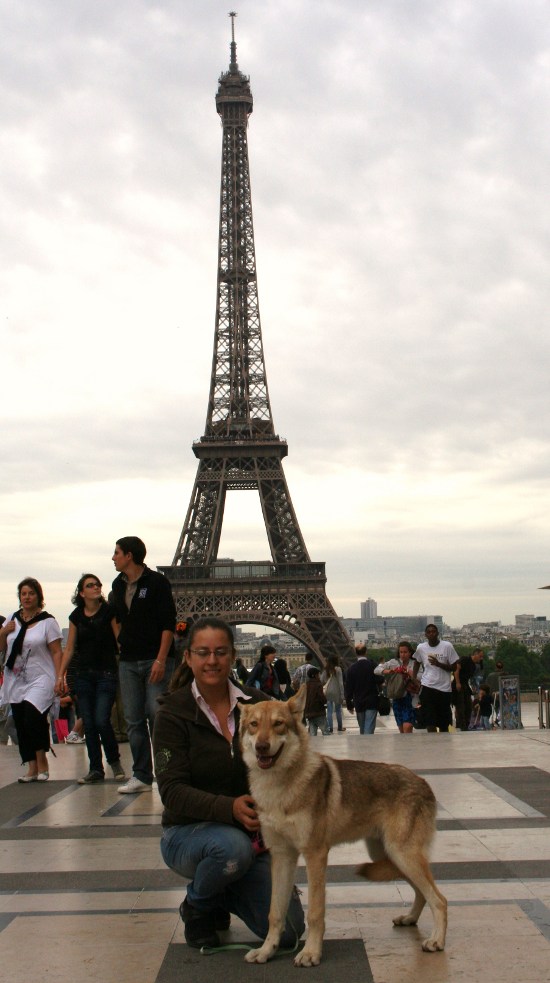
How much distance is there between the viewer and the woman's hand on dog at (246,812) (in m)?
4.72

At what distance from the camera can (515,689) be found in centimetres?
1734

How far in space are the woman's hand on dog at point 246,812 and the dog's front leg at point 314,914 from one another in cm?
27

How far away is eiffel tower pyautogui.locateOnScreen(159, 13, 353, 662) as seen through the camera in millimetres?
57750

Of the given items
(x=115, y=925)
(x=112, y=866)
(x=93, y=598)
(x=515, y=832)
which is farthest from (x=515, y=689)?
(x=115, y=925)

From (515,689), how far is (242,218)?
4952 cm

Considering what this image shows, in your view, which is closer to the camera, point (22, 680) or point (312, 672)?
point (22, 680)

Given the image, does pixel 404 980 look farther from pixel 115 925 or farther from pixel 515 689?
pixel 515 689

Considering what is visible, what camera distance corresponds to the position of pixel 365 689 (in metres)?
15.2

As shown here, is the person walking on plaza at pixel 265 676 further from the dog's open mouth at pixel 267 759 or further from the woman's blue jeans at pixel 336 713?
the dog's open mouth at pixel 267 759

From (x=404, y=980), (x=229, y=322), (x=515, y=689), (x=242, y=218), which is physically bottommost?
(x=404, y=980)

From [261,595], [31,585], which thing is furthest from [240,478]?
[31,585]

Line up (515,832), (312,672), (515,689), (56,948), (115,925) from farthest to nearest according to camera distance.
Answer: (515,689) → (312,672) → (515,832) → (115,925) → (56,948)

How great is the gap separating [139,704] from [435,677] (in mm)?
5886

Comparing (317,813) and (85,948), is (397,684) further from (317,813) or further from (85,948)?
(317,813)
